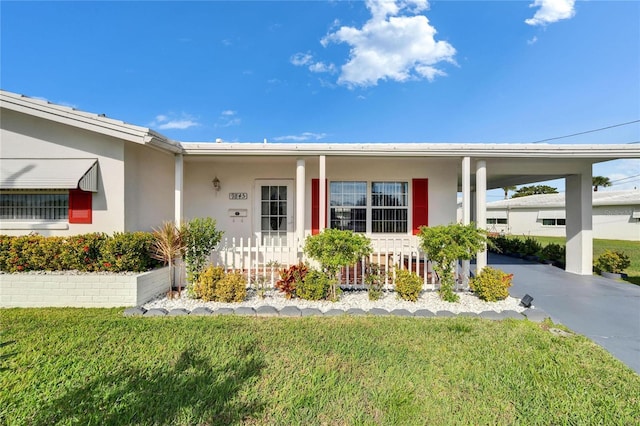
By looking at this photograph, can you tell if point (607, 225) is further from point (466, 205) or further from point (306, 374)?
point (306, 374)

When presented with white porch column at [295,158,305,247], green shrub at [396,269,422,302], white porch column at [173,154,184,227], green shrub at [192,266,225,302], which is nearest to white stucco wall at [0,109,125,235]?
white porch column at [173,154,184,227]

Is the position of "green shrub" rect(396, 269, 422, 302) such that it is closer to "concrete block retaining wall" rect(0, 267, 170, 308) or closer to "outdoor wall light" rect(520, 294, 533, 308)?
"outdoor wall light" rect(520, 294, 533, 308)

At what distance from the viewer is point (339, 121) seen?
1537 centimetres

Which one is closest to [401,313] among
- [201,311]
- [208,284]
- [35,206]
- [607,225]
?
[201,311]

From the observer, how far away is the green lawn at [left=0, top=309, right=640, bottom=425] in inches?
93.4

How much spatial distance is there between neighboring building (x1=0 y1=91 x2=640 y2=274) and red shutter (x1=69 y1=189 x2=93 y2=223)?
0.07 ft

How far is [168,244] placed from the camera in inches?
219

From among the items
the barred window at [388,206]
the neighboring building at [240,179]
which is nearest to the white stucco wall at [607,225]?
the neighboring building at [240,179]

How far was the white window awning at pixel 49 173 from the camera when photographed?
5551mm

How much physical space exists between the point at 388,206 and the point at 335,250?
3607mm

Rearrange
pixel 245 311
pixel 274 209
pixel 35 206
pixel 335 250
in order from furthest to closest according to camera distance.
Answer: pixel 274 209
pixel 35 206
pixel 335 250
pixel 245 311

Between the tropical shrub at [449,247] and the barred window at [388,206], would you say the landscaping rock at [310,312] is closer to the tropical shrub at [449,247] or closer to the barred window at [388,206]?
the tropical shrub at [449,247]

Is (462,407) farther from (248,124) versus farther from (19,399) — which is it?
(248,124)

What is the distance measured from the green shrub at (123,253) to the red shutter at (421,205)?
700 centimetres
